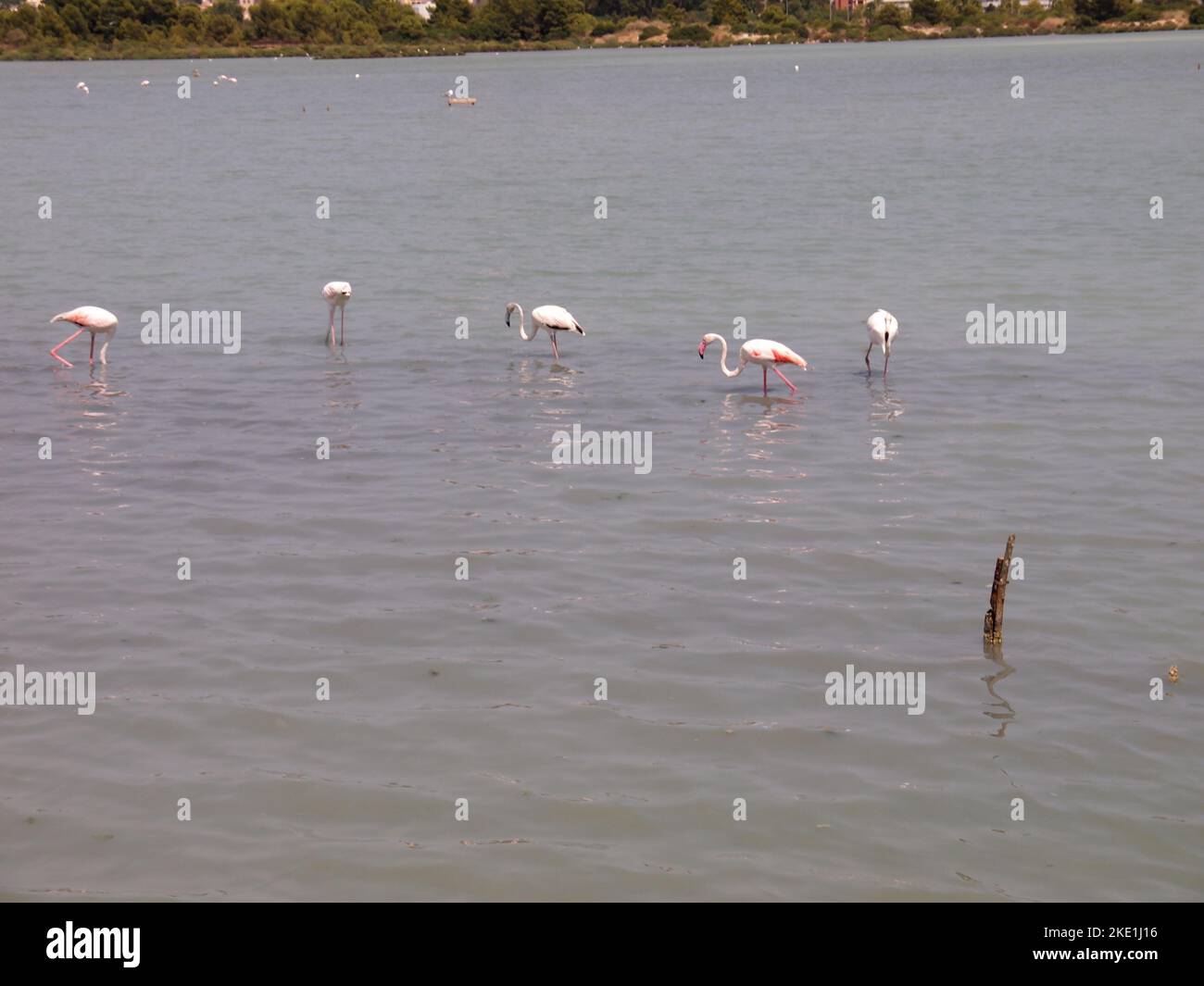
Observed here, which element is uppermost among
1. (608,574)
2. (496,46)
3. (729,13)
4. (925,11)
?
(925,11)

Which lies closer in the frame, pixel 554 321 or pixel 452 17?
pixel 554 321

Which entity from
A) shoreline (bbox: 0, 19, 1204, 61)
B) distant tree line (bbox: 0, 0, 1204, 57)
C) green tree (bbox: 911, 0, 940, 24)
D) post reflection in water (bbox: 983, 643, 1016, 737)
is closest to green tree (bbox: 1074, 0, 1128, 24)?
distant tree line (bbox: 0, 0, 1204, 57)

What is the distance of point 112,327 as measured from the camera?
17578 millimetres

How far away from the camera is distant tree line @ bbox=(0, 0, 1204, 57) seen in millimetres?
132750

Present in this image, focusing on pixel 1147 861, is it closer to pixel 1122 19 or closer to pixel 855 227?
pixel 855 227

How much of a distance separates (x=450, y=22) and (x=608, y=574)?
447ft

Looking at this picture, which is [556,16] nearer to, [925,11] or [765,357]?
[925,11]

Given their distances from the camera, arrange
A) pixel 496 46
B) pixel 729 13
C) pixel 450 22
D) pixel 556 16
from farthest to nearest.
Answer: pixel 729 13 < pixel 450 22 < pixel 556 16 < pixel 496 46

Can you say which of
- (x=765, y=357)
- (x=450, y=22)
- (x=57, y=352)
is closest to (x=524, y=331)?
(x=765, y=357)

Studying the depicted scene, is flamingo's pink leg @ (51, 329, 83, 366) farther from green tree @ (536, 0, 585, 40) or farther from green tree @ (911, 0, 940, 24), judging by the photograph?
green tree @ (911, 0, 940, 24)

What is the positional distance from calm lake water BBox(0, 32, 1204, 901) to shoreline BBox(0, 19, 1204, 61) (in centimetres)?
10958

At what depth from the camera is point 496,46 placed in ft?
447
